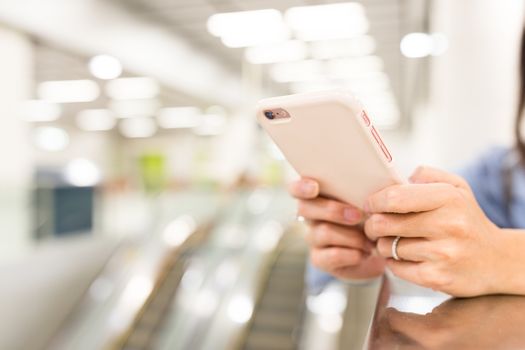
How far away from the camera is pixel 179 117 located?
2078 cm

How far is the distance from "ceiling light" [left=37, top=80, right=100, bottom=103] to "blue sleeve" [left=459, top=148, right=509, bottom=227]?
A: 532 inches

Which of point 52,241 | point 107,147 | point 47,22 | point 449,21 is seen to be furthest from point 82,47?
point 107,147

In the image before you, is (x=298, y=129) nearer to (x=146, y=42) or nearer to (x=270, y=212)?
(x=270, y=212)

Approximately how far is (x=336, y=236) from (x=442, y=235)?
1.16 ft

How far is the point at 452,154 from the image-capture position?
5.30 meters

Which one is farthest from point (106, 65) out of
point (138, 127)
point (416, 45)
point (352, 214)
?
point (138, 127)

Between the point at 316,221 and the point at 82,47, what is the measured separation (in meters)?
7.87

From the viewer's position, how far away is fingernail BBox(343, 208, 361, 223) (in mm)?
1117

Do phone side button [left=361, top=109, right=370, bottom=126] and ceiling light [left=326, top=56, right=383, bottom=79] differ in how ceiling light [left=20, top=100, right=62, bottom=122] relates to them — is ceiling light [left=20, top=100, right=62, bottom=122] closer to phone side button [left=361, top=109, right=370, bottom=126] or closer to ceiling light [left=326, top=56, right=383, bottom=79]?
ceiling light [left=326, top=56, right=383, bottom=79]

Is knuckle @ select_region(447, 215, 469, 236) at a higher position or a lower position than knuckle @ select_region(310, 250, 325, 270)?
higher

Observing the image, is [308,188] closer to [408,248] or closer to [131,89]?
[408,248]

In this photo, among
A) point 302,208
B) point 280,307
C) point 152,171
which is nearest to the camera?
point 302,208

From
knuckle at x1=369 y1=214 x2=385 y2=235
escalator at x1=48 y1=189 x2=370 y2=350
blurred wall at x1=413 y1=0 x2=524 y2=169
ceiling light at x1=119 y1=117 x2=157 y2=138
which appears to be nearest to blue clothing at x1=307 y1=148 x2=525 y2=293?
knuckle at x1=369 y1=214 x2=385 y2=235

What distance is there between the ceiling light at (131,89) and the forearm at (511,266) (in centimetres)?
1299
